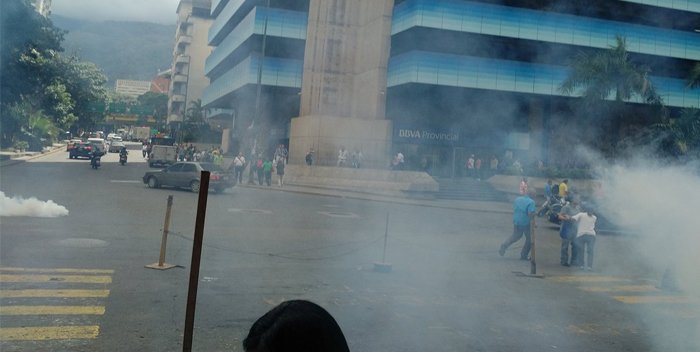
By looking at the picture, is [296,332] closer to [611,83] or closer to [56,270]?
[611,83]

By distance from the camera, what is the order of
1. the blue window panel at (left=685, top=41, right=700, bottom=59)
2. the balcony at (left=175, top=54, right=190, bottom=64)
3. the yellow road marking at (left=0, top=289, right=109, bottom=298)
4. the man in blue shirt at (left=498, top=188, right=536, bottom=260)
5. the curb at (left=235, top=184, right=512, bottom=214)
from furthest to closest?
the balcony at (left=175, top=54, right=190, bottom=64) < the curb at (left=235, top=184, right=512, bottom=214) < the man in blue shirt at (left=498, top=188, right=536, bottom=260) < the yellow road marking at (left=0, top=289, right=109, bottom=298) < the blue window panel at (left=685, top=41, right=700, bottom=59)

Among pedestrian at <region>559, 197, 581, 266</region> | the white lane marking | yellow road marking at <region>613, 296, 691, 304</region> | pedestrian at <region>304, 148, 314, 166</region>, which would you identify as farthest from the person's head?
the white lane marking

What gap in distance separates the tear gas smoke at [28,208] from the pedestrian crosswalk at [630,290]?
809cm

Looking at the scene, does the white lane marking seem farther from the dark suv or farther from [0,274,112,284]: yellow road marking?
the dark suv

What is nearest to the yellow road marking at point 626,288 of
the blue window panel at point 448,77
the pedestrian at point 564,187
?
the pedestrian at point 564,187

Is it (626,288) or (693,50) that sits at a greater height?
(693,50)

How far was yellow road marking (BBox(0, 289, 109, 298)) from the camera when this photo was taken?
4617 millimetres

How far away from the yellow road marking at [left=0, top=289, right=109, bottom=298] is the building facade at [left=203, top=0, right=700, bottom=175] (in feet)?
7.66

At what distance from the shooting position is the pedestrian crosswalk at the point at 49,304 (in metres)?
3.74

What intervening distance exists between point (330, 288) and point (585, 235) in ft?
14.3

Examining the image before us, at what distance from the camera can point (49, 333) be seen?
149 inches

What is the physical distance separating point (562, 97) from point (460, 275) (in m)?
2.99

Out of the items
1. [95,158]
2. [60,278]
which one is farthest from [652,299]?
[95,158]

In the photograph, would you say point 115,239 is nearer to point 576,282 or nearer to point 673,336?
point 576,282
